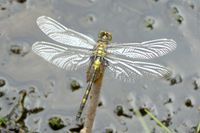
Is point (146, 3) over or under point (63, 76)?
over

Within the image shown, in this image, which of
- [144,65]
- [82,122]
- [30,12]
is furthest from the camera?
[30,12]

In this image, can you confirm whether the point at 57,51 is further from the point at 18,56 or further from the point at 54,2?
the point at 54,2

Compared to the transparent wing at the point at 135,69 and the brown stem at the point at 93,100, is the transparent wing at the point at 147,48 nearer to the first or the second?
the transparent wing at the point at 135,69

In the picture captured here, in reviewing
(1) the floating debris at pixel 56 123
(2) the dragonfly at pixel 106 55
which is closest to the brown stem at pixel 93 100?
(2) the dragonfly at pixel 106 55

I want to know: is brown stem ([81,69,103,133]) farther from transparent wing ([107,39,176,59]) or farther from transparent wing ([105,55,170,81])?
transparent wing ([107,39,176,59])

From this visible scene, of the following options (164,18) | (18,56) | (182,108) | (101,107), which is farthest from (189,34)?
(18,56)

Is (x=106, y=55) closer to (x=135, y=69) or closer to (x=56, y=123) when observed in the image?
(x=135, y=69)
